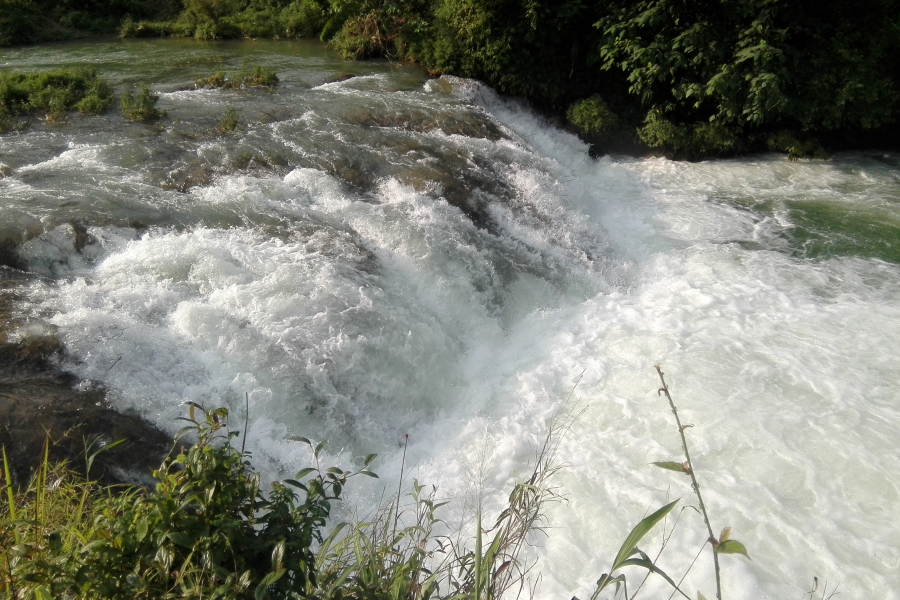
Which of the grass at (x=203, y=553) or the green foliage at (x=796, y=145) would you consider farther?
the green foliage at (x=796, y=145)

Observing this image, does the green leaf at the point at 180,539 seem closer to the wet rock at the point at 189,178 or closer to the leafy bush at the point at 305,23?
the wet rock at the point at 189,178

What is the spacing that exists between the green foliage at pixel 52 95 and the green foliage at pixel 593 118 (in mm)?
7198

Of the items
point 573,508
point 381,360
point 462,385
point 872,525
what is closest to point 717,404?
point 872,525

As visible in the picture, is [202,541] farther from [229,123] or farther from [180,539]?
[229,123]

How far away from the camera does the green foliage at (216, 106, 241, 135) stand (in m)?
7.76

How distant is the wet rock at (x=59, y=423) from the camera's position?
3398mm

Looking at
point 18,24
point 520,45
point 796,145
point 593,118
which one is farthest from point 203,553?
point 18,24

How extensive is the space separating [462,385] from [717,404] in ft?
6.60

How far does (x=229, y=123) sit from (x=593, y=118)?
19.4 feet

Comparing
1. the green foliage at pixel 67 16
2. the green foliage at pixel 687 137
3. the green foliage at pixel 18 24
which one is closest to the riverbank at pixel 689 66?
the green foliage at pixel 687 137

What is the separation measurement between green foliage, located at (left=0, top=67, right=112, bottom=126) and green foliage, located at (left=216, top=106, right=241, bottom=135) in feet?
5.79

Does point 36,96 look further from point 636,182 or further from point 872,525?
point 872,525

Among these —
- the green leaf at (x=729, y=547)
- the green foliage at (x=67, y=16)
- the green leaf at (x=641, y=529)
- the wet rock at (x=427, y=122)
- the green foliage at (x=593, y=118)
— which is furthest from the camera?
the green foliage at (x=67, y=16)

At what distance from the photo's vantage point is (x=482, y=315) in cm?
596
